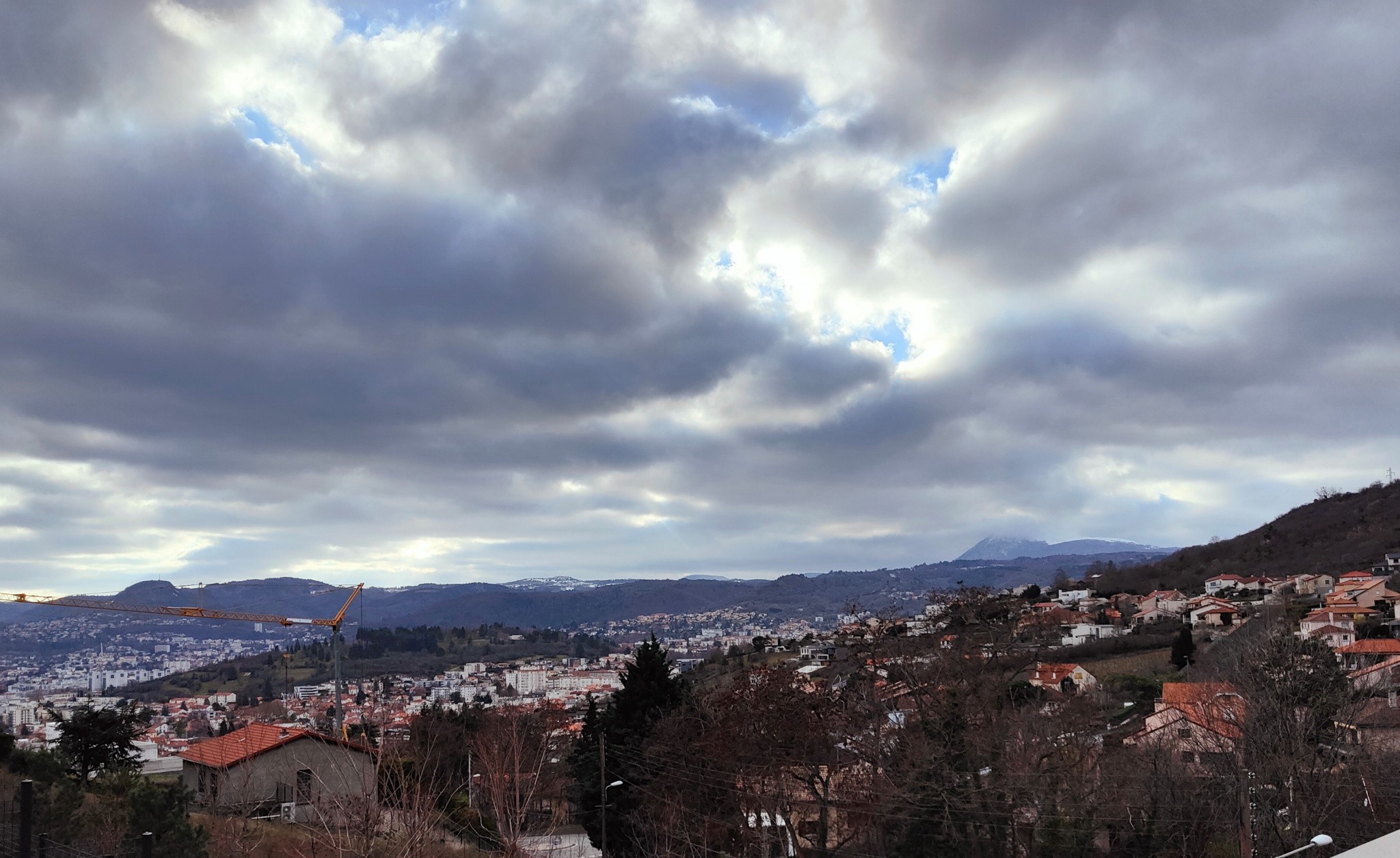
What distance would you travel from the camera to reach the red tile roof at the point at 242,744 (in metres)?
33.0

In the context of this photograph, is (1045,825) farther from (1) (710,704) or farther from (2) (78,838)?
(2) (78,838)

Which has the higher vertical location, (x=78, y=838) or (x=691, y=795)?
(x=78, y=838)

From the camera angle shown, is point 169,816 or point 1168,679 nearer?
point 169,816

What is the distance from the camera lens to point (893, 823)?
25.2 m

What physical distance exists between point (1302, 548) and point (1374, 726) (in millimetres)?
97907

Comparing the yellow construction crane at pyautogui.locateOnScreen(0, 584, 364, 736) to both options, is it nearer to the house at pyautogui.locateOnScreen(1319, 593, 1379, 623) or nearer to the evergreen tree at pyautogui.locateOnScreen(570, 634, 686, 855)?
the evergreen tree at pyautogui.locateOnScreen(570, 634, 686, 855)

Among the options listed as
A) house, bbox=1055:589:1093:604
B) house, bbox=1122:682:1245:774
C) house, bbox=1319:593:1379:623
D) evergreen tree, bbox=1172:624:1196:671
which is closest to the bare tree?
house, bbox=1122:682:1245:774

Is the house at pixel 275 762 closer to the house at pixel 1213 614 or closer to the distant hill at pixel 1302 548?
the house at pixel 1213 614

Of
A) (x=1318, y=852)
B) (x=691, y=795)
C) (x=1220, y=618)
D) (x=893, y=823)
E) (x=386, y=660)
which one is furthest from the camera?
(x=386, y=660)

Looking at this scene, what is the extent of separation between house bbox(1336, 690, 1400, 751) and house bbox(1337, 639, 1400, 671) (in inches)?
333

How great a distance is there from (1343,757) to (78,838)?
103 ft

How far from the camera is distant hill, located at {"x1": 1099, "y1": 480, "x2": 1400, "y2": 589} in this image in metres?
96.4

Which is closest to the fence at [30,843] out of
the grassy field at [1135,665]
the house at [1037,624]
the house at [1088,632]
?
the house at [1037,624]

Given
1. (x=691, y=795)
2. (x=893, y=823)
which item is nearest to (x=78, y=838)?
(x=691, y=795)
